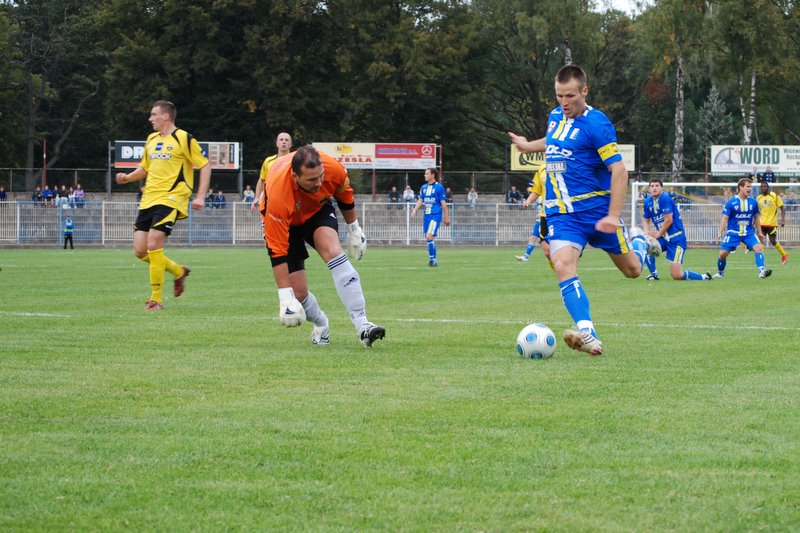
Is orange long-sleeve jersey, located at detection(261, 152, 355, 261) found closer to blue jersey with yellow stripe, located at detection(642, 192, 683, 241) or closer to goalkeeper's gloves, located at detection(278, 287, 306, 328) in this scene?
goalkeeper's gloves, located at detection(278, 287, 306, 328)

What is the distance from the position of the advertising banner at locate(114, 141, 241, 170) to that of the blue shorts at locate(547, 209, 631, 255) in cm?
4243

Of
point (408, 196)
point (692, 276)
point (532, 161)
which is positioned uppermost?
point (532, 161)

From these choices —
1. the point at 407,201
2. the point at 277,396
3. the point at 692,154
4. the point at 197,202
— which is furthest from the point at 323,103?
the point at 277,396

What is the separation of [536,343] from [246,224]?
121 feet

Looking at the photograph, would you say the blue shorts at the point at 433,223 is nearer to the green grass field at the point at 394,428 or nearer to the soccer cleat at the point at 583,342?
the green grass field at the point at 394,428

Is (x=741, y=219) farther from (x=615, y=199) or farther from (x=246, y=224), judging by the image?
(x=246, y=224)

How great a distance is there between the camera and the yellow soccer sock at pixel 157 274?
1290cm

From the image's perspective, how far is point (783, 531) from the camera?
12.0ft

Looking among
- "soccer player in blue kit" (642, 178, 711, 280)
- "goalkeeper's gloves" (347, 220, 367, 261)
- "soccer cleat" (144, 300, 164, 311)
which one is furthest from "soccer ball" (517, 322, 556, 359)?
"soccer player in blue kit" (642, 178, 711, 280)

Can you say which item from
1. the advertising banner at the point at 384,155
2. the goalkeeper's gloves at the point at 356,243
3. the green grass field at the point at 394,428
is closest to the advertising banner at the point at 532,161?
the advertising banner at the point at 384,155

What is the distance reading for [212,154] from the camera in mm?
50938

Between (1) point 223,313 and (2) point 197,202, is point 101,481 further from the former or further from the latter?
(2) point 197,202

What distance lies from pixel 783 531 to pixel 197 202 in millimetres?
9958

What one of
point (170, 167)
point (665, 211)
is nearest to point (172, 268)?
point (170, 167)
